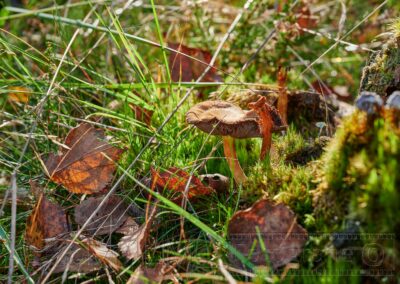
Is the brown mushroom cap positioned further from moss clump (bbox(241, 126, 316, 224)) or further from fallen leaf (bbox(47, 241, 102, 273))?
fallen leaf (bbox(47, 241, 102, 273))

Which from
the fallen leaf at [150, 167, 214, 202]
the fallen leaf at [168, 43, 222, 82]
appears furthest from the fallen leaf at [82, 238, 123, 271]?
the fallen leaf at [168, 43, 222, 82]

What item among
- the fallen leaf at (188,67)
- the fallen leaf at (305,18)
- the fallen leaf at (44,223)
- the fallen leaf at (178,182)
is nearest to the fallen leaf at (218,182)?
the fallen leaf at (178,182)

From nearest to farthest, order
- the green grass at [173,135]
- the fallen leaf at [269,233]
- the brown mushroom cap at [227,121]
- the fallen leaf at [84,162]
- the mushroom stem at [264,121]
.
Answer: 1. the fallen leaf at [269,233]
2. the green grass at [173,135]
3. the brown mushroom cap at [227,121]
4. the mushroom stem at [264,121]
5. the fallen leaf at [84,162]

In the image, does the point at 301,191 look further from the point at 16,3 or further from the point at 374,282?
the point at 16,3

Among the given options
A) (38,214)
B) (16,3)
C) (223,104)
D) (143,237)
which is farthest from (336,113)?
(16,3)

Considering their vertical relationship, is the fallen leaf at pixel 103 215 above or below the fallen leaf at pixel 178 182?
below

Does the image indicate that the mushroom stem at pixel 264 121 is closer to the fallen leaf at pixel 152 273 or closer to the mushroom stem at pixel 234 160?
the mushroom stem at pixel 234 160

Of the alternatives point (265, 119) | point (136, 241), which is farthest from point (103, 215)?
point (265, 119)

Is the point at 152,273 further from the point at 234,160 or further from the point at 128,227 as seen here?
the point at 234,160
